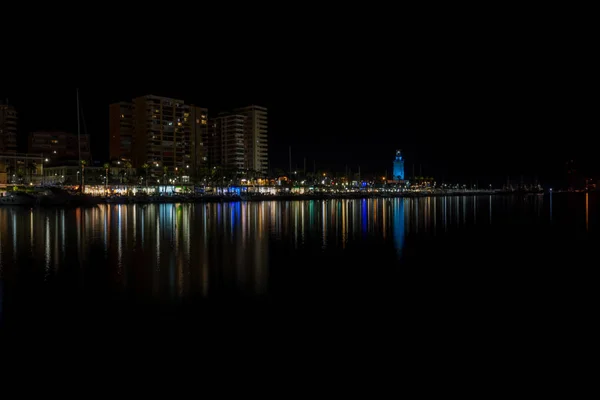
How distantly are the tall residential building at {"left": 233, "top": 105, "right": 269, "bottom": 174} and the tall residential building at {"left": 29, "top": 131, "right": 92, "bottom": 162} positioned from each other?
34.4 meters

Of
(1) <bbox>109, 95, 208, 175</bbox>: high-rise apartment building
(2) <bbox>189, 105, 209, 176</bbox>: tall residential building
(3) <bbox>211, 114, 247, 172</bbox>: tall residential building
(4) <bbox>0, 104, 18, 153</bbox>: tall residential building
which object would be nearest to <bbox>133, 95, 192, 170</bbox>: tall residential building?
(1) <bbox>109, 95, 208, 175</bbox>: high-rise apartment building

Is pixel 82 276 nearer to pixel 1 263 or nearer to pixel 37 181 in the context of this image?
pixel 1 263

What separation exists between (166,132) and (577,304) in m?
99.6

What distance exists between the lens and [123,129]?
4053 inches

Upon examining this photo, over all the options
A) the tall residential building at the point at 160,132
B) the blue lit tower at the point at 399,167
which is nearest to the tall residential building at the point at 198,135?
the tall residential building at the point at 160,132

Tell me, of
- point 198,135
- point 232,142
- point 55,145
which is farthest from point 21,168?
point 232,142

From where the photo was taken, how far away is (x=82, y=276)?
10.3 meters

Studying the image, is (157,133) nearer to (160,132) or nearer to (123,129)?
(160,132)

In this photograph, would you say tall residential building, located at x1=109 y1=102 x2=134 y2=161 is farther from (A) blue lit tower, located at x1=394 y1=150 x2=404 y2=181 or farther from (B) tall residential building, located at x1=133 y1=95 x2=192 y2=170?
(A) blue lit tower, located at x1=394 y1=150 x2=404 y2=181

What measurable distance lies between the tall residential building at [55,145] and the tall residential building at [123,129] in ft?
23.4

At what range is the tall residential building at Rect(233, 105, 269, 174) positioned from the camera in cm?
11544

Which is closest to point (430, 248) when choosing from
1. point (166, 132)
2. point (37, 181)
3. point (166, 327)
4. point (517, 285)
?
point (517, 285)

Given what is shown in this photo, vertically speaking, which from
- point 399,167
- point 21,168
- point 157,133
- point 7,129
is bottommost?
point 21,168

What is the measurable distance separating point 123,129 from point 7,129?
20569 mm
